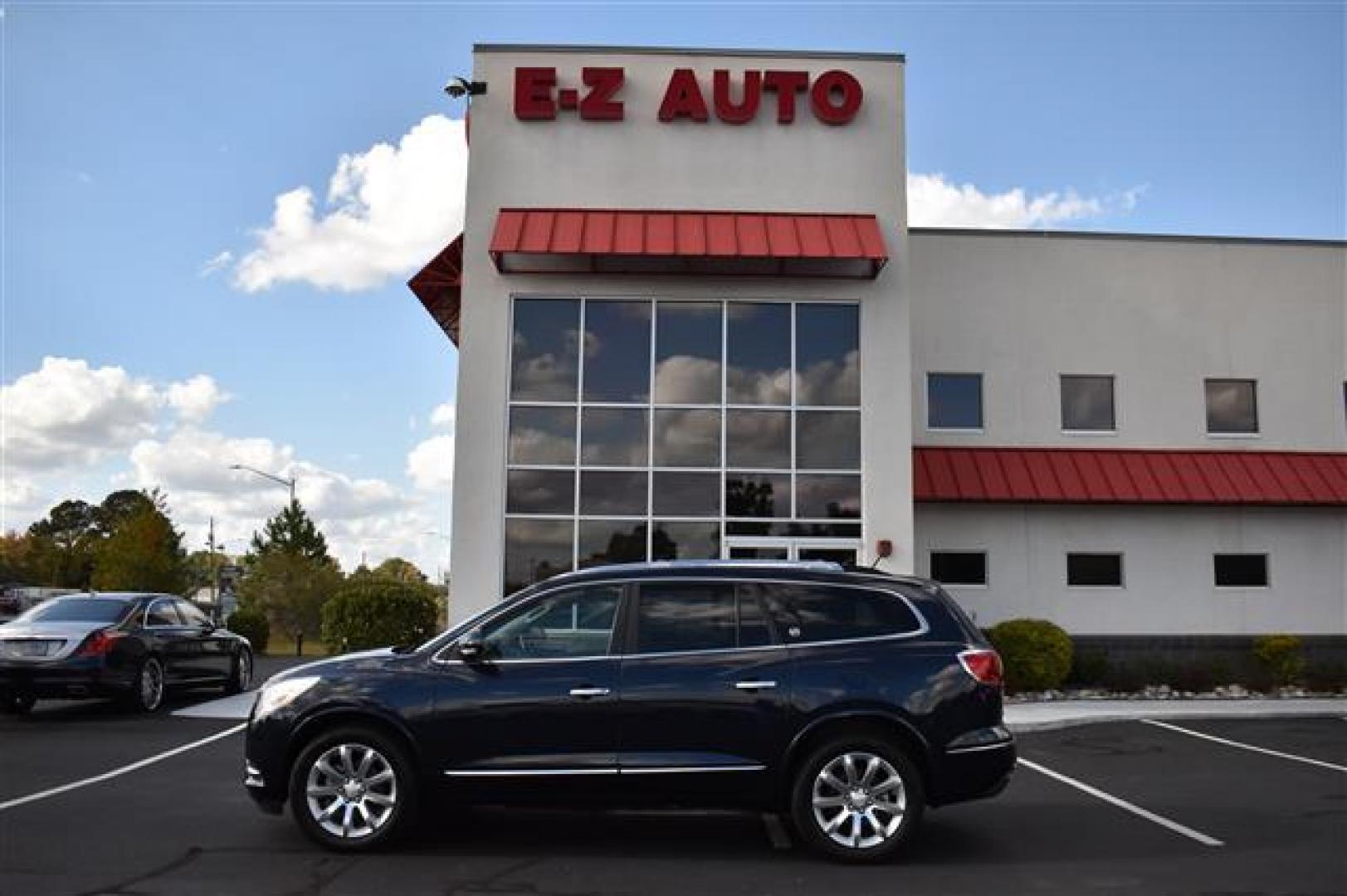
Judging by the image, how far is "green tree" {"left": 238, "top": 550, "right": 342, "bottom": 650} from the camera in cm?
3781

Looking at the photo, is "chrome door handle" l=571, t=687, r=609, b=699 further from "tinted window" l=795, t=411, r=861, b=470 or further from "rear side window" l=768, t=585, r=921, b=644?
"tinted window" l=795, t=411, r=861, b=470

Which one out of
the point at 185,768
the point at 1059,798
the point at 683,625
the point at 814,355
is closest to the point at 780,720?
the point at 683,625

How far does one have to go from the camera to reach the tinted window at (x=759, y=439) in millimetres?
16969

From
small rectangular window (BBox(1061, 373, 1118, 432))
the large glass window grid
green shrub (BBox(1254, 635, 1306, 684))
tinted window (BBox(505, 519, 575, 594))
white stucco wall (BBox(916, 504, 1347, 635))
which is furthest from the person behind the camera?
small rectangular window (BBox(1061, 373, 1118, 432))

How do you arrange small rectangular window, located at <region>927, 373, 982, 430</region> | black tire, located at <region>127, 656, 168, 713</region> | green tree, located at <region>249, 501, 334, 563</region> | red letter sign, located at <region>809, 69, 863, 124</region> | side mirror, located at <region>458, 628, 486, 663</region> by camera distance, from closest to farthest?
side mirror, located at <region>458, 628, 486, 663</region> → black tire, located at <region>127, 656, 168, 713</region> → red letter sign, located at <region>809, 69, 863, 124</region> → small rectangular window, located at <region>927, 373, 982, 430</region> → green tree, located at <region>249, 501, 334, 563</region>

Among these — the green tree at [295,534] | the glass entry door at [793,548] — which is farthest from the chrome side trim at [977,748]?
the green tree at [295,534]

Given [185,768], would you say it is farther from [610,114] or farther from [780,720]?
[610,114]

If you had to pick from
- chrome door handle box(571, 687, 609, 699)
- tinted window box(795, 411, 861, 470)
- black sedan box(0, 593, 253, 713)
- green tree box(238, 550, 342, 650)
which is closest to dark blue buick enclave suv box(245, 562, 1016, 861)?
chrome door handle box(571, 687, 609, 699)

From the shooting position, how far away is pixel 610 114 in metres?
17.6

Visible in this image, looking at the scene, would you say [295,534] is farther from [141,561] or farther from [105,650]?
[105,650]

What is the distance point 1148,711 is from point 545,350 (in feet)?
32.0

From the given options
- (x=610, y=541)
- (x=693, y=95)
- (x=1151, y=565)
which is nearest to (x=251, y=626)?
(x=610, y=541)

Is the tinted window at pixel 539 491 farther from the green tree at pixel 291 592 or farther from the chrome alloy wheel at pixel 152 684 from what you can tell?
the green tree at pixel 291 592

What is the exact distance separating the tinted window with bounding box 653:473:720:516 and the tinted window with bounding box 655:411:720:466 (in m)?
0.19
